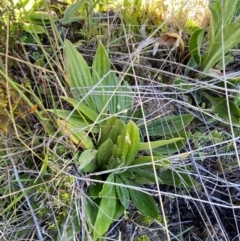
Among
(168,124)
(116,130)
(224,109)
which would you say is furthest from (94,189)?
(224,109)

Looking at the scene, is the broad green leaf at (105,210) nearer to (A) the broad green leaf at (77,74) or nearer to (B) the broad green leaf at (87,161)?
(B) the broad green leaf at (87,161)

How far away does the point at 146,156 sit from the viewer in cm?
102

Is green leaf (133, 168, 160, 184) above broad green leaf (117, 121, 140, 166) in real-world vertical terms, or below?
below

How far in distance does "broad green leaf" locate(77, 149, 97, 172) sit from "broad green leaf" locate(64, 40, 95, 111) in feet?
0.44

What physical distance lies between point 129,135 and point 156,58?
34 cm

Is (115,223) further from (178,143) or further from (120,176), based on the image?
(178,143)

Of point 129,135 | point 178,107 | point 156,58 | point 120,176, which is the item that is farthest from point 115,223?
point 156,58

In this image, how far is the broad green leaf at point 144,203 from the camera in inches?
39.5

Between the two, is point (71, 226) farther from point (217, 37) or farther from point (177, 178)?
point (217, 37)

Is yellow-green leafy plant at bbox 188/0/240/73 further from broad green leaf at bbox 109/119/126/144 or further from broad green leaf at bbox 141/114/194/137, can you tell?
broad green leaf at bbox 109/119/126/144

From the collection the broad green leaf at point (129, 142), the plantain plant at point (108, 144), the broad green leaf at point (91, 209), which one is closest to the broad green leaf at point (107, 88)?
the plantain plant at point (108, 144)

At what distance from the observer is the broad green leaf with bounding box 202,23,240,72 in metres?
1.10

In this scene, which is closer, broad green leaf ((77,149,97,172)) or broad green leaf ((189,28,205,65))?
broad green leaf ((77,149,97,172))

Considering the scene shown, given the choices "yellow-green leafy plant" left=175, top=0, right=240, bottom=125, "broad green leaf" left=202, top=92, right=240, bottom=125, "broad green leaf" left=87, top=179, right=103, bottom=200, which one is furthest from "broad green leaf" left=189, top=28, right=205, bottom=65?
"broad green leaf" left=87, top=179, right=103, bottom=200
